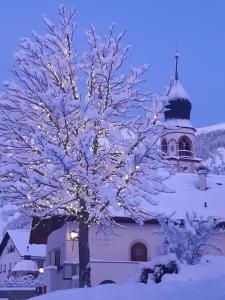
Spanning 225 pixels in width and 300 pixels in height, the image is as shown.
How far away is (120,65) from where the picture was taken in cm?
2000

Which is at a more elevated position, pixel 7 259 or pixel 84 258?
pixel 7 259

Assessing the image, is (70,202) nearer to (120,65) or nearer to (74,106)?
(74,106)

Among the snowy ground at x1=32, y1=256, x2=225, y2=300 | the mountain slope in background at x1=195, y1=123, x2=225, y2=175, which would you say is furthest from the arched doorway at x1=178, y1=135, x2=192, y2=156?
the mountain slope in background at x1=195, y1=123, x2=225, y2=175

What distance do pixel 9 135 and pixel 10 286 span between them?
87.8 feet

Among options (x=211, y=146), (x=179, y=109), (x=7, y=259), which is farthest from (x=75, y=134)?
(x=211, y=146)

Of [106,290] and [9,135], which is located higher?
[9,135]

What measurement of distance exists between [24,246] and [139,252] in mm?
37800

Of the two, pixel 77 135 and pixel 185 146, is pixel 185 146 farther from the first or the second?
pixel 77 135

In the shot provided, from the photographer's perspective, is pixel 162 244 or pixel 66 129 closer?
pixel 66 129

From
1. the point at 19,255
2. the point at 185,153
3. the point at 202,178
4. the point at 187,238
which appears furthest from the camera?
the point at 19,255

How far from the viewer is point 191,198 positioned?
35812 mm

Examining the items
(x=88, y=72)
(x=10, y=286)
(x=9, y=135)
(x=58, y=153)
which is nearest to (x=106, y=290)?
(x=58, y=153)

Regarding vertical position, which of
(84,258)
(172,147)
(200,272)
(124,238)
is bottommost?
(200,272)

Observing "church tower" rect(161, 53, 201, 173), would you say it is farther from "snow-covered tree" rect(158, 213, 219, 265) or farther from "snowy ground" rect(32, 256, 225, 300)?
"snowy ground" rect(32, 256, 225, 300)
